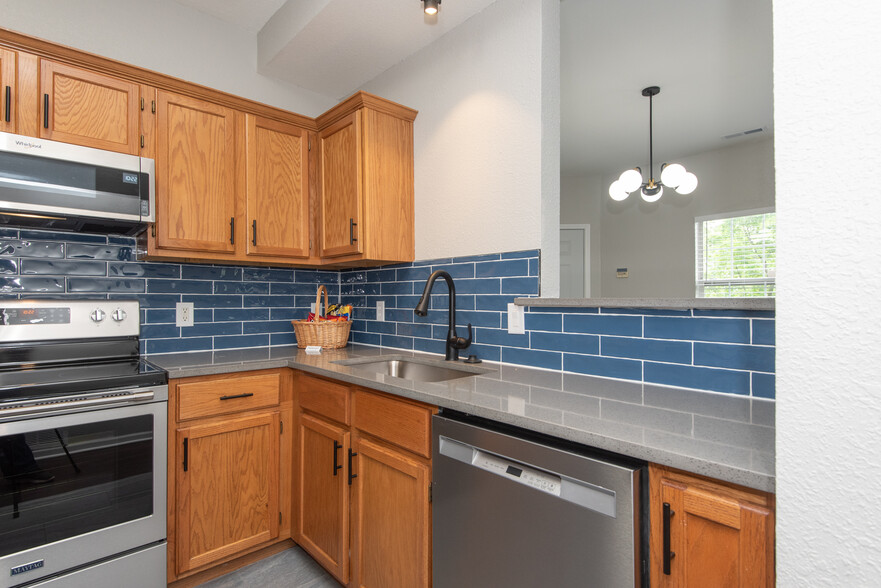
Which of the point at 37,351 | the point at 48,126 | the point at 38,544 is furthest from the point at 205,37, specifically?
the point at 38,544

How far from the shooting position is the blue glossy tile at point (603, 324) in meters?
1.48

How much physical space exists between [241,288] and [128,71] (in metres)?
1.13

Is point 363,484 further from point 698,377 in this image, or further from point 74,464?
point 698,377

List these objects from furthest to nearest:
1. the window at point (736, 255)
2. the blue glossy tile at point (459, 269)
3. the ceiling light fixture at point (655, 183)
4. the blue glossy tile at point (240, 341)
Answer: the window at point (736, 255) → the ceiling light fixture at point (655, 183) → the blue glossy tile at point (240, 341) → the blue glossy tile at point (459, 269)

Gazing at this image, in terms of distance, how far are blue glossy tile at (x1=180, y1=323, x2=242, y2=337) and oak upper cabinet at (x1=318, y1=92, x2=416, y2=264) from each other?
2.15ft

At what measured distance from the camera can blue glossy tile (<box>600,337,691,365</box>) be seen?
53.5 inches

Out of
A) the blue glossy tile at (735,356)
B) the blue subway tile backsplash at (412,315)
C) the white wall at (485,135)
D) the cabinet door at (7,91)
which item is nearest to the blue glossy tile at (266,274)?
the blue subway tile backsplash at (412,315)

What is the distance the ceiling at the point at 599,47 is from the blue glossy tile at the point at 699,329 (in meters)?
1.58

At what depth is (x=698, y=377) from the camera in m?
1.32

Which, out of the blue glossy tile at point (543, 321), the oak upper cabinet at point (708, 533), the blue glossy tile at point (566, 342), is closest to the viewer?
the oak upper cabinet at point (708, 533)

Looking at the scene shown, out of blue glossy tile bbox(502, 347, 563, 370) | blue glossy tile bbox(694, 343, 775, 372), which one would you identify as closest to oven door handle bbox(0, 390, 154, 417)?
blue glossy tile bbox(502, 347, 563, 370)

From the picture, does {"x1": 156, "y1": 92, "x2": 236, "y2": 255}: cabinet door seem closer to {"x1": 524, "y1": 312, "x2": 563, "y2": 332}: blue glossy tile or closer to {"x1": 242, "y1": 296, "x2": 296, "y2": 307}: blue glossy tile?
{"x1": 242, "y1": 296, "x2": 296, "y2": 307}: blue glossy tile

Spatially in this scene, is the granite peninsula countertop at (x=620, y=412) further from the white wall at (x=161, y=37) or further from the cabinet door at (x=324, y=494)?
the white wall at (x=161, y=37)

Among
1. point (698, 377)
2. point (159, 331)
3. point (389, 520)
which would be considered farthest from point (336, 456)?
point (698, 377)
